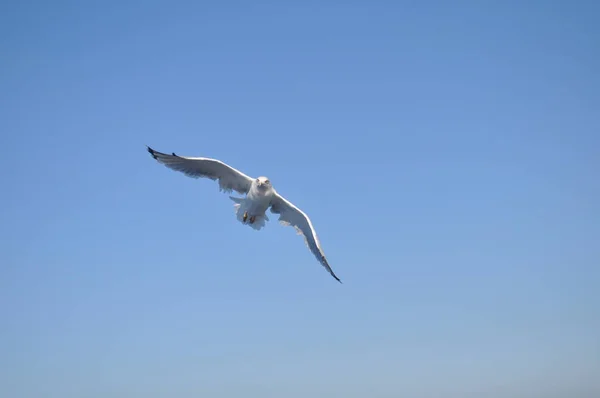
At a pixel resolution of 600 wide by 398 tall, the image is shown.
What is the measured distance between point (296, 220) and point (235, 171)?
3335 mm

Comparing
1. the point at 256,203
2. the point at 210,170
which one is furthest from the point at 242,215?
the point at 210,170

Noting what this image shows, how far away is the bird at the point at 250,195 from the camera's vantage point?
2341 cm

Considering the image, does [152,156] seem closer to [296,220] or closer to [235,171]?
[235,171]

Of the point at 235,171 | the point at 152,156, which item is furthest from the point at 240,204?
the point at 152,156

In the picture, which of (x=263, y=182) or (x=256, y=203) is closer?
(x=263, y=182)

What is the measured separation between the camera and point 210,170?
949 inches

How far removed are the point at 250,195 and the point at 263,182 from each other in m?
0.82

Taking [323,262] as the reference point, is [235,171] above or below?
above

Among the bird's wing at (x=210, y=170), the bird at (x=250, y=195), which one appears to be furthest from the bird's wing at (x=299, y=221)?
the bird's wing at (x=210, y=170)

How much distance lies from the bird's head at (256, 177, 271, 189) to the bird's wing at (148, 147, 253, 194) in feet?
2.46

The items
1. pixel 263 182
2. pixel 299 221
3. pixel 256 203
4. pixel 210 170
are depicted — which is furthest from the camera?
pixel 299 221

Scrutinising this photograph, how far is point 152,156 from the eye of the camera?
928 inches

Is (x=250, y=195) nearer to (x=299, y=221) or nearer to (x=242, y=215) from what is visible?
(x=242, y=215)

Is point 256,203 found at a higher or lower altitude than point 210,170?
lower
